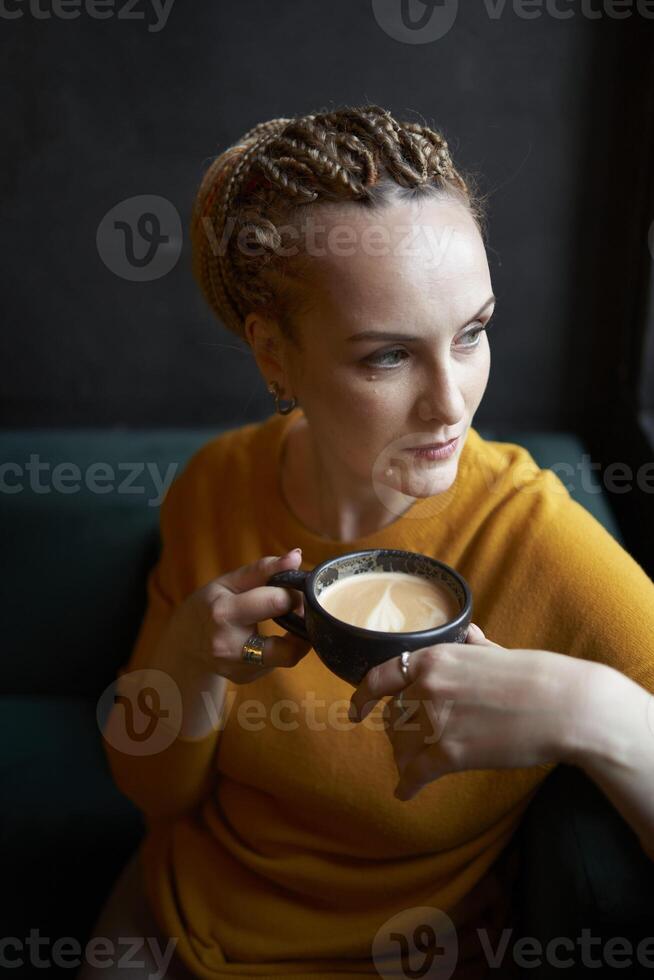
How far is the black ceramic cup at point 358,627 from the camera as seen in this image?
0.86 metres

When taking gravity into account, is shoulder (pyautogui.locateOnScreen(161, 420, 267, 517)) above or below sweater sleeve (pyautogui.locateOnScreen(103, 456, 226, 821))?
above

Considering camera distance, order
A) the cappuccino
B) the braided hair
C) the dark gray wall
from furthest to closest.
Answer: the dark gray wall < the braided hair < the cappuccino

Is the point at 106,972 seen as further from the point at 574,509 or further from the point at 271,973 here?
the point at 574,509

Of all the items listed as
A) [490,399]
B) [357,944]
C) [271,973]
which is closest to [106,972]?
[271,973]

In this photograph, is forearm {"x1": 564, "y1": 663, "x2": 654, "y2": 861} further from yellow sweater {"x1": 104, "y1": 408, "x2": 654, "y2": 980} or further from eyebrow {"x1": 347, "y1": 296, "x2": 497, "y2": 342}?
eyebrow {"x1": 347, "y1": 296, "x2": 497, "y2": 342}

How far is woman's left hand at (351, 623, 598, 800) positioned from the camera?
2.81ft

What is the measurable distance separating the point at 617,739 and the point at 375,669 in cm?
25

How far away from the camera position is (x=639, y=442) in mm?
1754

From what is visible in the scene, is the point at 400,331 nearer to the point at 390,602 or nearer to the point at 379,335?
the point at 379,335

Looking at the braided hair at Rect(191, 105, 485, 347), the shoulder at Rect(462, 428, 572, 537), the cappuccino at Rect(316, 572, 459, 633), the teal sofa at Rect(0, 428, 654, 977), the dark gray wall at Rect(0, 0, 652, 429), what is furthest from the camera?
the dark gray wall at Rect(0, 0, 652, 429)

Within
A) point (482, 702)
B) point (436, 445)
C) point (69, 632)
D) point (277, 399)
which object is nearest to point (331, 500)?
point (277, 399)

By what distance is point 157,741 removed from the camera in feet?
4.18

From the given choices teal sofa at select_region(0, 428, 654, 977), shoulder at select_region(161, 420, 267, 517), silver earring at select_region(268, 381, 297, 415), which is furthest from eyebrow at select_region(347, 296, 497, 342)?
teal sofa at select_region(0, 428, 654, 977)

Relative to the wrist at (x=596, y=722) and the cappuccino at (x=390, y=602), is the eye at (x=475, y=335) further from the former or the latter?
the wrist at (x=596, y=722)
